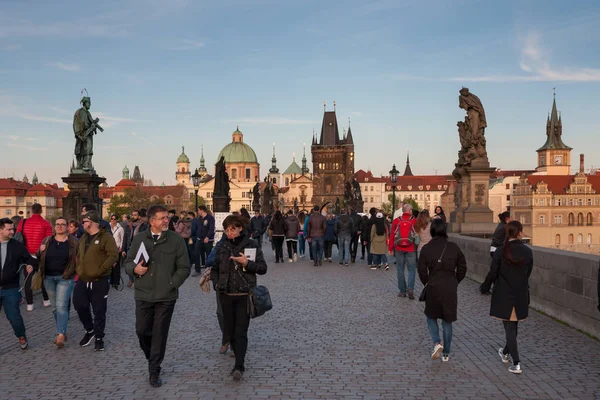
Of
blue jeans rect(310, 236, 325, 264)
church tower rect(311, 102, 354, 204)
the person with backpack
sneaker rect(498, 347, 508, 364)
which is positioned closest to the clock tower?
church tower rect(311, 102, 354, 204)

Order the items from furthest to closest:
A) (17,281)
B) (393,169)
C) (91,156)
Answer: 1. (393,169)
2. (91,156)
3. (17,281)

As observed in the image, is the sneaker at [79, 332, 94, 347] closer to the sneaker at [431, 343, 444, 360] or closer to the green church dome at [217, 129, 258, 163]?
the sneaker at [431, 343, 444, 360]

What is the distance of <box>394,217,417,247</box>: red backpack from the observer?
38.6ft

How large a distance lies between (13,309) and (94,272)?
1.11 meters

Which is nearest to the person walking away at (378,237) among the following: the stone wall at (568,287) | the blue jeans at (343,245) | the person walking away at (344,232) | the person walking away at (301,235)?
the person walking away at (344,232)

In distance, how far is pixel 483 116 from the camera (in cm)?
1745

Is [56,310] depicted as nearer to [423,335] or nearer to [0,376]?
[0,376]

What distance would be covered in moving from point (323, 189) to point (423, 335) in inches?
4892

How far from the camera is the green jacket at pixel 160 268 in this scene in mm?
6141

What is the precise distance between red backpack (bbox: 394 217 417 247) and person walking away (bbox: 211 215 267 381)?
229 inches

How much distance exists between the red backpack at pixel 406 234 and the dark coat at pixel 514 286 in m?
5.22

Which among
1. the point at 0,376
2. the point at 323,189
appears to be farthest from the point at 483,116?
the point at 323,189

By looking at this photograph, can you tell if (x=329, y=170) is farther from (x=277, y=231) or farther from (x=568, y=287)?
(x=568, y=287)

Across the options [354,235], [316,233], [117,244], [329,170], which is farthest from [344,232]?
[329,170]
